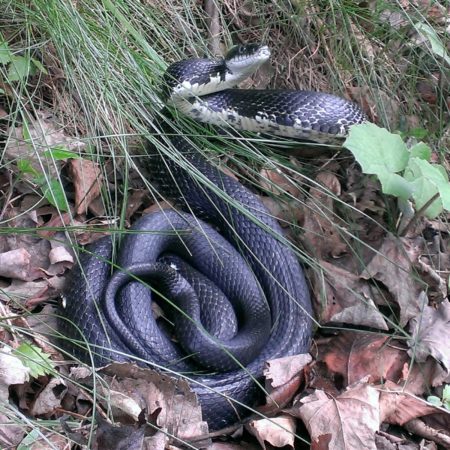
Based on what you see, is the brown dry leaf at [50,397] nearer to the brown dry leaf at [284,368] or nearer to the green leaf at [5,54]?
the brown dry leaf at [284,368]

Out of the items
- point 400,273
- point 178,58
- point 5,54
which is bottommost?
point 400,273

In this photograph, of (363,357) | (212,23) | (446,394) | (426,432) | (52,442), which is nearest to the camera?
(52,442)

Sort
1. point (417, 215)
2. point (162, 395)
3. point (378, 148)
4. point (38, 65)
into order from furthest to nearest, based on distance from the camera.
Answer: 1. point (38, 65)
2. point (417, 215)
3. point (378, 148)
4. point (162, 395)

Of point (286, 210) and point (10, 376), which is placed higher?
point (10, 376)

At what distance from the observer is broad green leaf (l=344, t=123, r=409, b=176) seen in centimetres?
362

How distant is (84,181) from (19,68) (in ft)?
2.42

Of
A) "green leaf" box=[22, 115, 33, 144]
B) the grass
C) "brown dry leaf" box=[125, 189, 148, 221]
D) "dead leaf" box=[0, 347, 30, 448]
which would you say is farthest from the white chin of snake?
"dead leaf" box=[0, 347, 30, 448]

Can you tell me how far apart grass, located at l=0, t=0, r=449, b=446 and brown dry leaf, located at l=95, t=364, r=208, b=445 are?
751 millimetres

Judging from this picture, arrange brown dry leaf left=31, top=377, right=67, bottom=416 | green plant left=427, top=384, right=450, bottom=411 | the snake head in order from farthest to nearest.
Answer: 1. the snake head
2. green plant left=427, top=384, right=450, bottom=411
3. brown dry leaf left=31, top=377, right=67, bottom=416

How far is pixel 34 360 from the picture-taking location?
2865mm

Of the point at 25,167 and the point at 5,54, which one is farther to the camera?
the point at 5,54

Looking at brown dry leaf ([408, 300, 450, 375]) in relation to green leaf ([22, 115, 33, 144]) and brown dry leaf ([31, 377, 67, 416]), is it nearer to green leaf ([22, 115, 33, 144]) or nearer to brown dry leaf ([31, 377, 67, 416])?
brown dry leaf ([31, 377, 67, 416])

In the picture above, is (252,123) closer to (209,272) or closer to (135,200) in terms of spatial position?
(135,200)

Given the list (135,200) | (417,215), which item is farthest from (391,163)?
(135,200)
